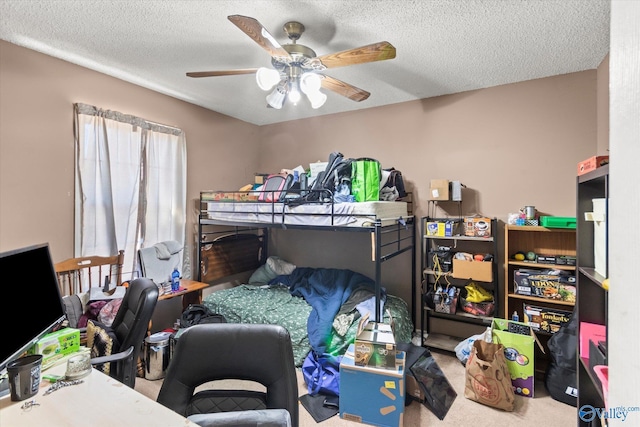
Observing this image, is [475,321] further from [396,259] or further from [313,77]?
[313,77]

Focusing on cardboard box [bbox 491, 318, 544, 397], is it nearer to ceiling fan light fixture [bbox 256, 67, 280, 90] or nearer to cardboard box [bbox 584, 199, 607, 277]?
cardboard box [bbox 584, 199, 607, 277]

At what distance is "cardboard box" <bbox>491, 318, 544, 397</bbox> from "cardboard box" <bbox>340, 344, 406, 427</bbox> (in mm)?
930

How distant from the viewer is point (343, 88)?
2.34 meters

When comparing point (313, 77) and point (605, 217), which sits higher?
point (313, 77)

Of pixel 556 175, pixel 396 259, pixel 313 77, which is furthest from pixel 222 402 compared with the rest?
pixel 556 175

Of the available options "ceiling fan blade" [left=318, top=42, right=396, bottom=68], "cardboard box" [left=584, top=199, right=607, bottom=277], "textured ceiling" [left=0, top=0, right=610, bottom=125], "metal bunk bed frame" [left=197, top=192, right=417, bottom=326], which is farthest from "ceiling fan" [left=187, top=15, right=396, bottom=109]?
"cardboard box" [left=584, top=199, right=607, bottom=277]

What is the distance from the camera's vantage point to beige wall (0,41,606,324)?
2346mm

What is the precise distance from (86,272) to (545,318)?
3.96m

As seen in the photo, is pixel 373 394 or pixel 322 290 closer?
pixel 373 394

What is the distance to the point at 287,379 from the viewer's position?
120 cm

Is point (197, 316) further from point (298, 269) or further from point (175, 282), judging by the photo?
point (298, 269)

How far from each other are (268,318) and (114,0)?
102 inches

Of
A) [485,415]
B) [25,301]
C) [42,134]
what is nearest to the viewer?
[25,301]

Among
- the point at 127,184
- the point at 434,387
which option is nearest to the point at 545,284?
the point at 434,387
